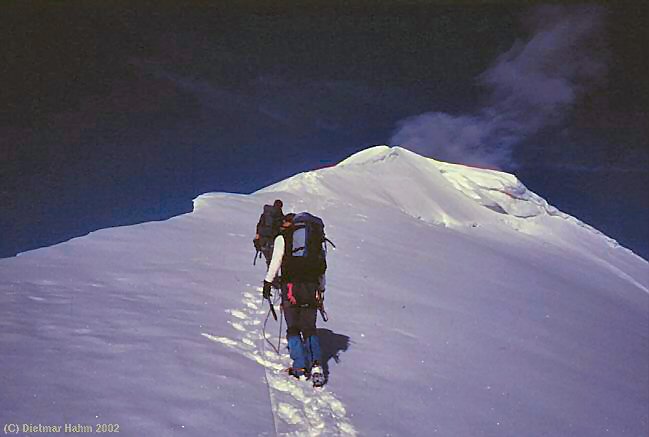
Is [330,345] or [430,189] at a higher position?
[430,189]

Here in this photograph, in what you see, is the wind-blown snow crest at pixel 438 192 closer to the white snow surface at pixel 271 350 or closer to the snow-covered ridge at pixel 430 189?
the snow-covered ridge at pixel 430 189

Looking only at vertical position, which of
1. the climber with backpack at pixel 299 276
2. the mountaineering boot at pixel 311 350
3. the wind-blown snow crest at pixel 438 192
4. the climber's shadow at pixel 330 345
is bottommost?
the climber's shadow at pixel 330 345

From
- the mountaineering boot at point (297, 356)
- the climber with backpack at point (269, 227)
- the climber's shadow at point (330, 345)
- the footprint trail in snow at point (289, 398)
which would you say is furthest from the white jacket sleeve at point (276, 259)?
the climber with backpack at point (269, 227)

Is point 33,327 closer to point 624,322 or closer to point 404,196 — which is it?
point 624,322

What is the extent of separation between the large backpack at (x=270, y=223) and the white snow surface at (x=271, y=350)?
3.25 feet

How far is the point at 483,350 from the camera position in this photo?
28.1 ft

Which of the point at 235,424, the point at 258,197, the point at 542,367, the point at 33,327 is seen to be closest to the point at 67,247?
the point at 33,327

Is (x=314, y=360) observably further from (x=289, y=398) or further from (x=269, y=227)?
(x=269, y=227)

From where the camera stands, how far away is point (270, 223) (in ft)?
28.8

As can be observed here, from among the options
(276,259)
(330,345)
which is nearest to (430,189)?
(330,345)

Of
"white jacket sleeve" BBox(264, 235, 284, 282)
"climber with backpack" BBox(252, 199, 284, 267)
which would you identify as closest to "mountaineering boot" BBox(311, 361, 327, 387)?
"white jacket sleeve" BBox(264, 235, 284, 282)

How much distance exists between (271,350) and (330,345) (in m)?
0.97

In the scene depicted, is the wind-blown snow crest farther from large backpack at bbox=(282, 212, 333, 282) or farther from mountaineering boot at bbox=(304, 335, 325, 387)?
mountaineering boot at bbox=(304, 335, 325, 387)

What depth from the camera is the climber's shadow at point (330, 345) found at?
585 centimetres
